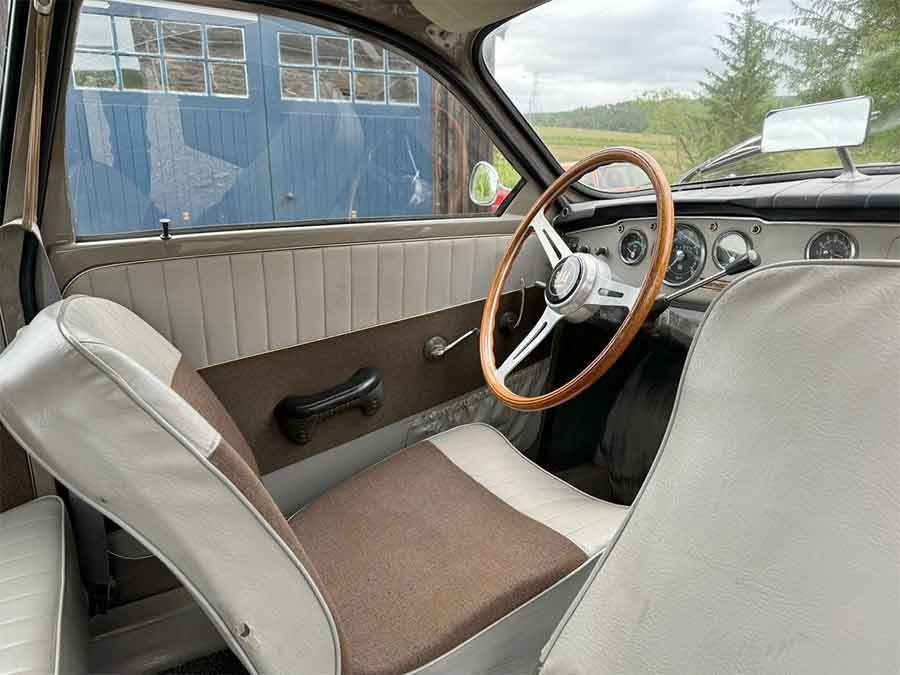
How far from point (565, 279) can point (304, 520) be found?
81 centimetres

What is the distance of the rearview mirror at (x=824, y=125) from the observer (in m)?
1.06

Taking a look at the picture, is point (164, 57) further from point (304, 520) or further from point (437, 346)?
point (304, 520)

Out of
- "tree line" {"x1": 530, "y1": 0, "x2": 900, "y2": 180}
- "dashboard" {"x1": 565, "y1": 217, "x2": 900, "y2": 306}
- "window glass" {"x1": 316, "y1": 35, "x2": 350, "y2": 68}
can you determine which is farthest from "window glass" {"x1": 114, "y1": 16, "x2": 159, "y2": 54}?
"dashboard" {"x1": 565, "y1": 217, "x2": 900, "y2": 306}

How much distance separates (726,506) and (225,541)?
1.80 feet

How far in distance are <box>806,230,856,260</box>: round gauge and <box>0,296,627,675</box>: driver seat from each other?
2.25ft

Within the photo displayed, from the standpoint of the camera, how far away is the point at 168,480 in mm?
643

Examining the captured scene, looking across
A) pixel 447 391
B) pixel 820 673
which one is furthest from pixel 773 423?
pixel 447 391

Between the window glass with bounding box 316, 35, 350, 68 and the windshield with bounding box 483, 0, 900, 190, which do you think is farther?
the window glass with bounding box 316, 35, 350, 68

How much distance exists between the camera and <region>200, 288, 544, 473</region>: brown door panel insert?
1432 mm

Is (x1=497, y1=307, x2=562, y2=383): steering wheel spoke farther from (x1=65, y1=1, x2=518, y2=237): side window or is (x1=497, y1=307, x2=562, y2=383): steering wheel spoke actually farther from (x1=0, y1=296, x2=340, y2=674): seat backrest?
(x1=0, y1=296, x2=340, y2=674): seat backrest

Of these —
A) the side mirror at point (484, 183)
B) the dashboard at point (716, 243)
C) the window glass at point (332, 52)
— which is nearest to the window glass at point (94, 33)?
the window glass at point (332, 52)

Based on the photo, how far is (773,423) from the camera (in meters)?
0.56

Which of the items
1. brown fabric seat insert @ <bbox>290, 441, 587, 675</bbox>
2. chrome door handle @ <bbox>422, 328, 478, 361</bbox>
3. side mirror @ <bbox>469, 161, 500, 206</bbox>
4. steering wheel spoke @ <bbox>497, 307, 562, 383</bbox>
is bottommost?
brown fabric seat insert @ <bbox>290, 441, 587, 675</bbox>

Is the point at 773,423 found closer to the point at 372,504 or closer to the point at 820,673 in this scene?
the point at 820,673
